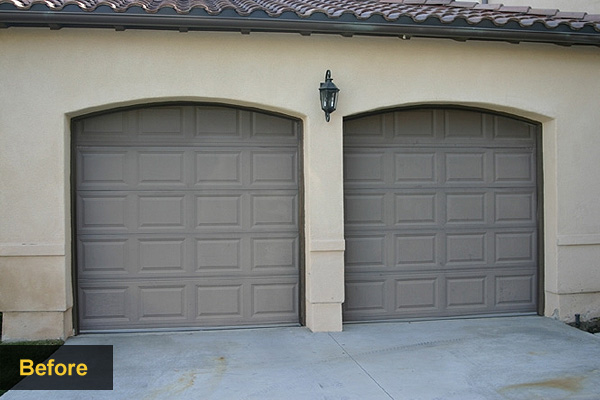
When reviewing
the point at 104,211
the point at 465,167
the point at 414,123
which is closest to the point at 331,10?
the point at 414,123

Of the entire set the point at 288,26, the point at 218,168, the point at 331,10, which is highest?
the point at 331,10

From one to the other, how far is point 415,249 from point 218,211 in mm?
2505

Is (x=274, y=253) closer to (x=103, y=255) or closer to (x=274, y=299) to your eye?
(x=274, y=299)

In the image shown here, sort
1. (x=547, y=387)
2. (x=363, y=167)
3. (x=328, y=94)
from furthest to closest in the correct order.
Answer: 1. (x=363, y=167)
2. (x=328, y=94)
3. (x=547, y=387)

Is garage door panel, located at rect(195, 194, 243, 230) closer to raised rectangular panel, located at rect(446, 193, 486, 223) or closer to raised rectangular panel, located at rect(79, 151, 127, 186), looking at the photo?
raised rectangular panel, located at rect(79, 151, 127, 186)

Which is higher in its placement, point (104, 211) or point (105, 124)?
point (105, 124)

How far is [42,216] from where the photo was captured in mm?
7195

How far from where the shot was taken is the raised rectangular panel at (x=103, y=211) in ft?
25.0

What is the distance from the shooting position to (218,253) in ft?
25.6

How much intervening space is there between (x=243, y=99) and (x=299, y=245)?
1.85m

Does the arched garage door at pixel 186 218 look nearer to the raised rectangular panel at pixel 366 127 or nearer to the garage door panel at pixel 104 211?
the garage door panel at pixel 104 211

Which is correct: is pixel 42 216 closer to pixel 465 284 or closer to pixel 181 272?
pixel 181 272

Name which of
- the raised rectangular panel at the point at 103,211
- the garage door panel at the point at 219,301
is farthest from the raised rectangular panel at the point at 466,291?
the raised rectangular panel at the point at 103,211

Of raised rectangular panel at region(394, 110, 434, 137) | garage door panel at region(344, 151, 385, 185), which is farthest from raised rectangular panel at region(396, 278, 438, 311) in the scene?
raised rectangular panel at region(394, 110, 434, 137)
